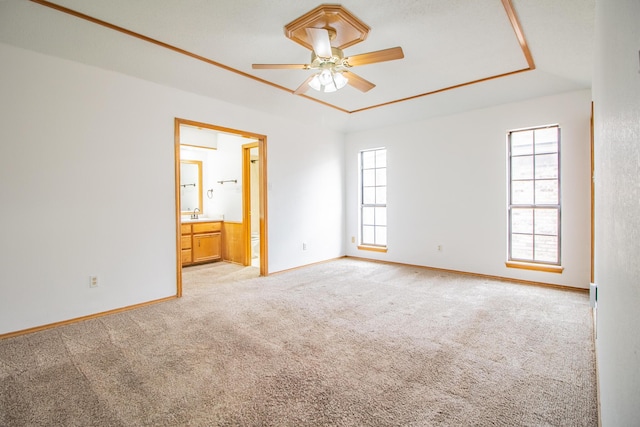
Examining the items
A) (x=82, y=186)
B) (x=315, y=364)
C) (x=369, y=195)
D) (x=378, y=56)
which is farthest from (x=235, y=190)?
(x=315, y=364)

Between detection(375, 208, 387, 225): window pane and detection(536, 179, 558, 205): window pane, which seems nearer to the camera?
detection(536, 179, 558, 205): window pane

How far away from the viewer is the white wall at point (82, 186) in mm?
2816

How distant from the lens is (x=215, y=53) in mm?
3293

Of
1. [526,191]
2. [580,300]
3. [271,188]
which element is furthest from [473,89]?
[271,188]

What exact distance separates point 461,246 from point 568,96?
7.97 feet

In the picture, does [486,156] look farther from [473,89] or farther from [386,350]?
[386,350]

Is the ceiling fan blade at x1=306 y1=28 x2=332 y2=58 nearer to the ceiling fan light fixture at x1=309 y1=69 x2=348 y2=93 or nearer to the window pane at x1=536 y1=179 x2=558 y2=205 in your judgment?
the ceiling fan light fixture at x1=309 y1=69 x2=348 y2=93

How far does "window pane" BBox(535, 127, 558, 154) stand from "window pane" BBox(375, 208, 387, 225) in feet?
8.52

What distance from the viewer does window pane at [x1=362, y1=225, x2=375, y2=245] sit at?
20.5 feet

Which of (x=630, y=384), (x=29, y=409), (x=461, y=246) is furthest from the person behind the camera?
(x=461, y=246)

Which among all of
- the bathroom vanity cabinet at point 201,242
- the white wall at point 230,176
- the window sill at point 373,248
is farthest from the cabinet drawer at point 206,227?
the window sill at point 373,248

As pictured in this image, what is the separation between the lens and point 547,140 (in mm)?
4258

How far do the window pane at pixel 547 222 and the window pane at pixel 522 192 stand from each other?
204 mm

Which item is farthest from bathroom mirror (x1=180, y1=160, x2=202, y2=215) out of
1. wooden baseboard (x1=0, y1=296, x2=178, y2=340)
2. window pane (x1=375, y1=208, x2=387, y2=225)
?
window pane (x1=375, y1=208, x2=387, y2=225)
